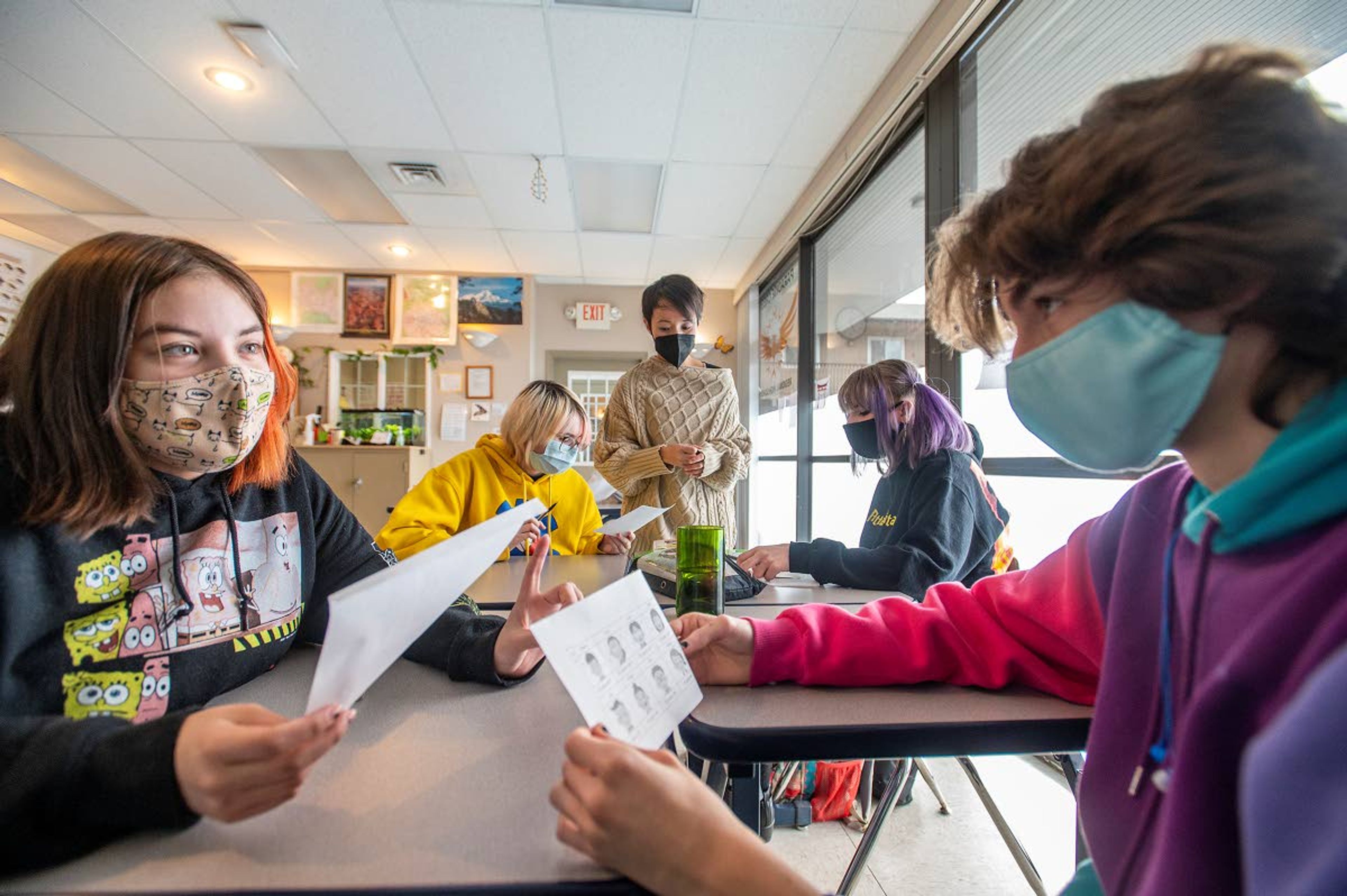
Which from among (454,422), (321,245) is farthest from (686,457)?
(321,245)

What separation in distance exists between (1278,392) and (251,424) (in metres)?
1.02

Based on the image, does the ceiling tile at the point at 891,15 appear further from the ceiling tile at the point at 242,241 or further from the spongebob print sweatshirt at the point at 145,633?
the ceiling tile at the point at 242,241

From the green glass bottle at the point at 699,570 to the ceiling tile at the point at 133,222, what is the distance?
471 cm

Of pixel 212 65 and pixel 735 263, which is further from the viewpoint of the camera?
pixel 735 263

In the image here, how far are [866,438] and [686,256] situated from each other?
3.38 metres

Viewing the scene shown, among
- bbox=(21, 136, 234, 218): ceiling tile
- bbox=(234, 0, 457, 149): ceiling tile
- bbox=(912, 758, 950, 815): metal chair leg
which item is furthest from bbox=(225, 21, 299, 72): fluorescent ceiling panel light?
bbox=(912, 758, 950, 815): metal chair leg

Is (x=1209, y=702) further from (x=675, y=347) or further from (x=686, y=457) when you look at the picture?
(x=675, y=347)

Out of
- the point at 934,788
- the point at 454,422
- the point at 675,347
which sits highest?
the point at 675,347

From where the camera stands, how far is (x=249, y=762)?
17.4 inches

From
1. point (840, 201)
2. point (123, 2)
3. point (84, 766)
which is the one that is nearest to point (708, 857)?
point (84, 766)

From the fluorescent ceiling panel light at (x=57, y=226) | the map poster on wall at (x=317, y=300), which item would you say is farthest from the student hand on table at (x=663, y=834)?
the map poster on wall at (x=317, y=300)

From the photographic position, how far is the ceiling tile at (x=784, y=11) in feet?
6.83

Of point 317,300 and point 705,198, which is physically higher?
point 705,198

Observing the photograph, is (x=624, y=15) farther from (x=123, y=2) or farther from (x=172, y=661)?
(x=172, y=661)
